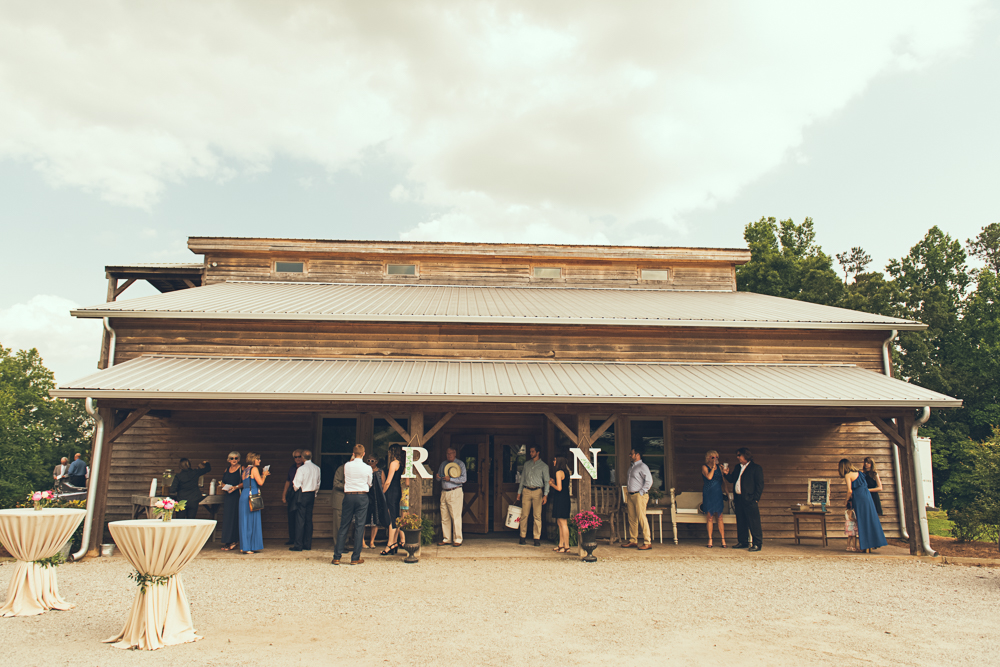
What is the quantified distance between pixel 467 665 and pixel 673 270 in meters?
12.4

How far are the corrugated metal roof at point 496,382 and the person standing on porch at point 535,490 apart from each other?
1419 mm

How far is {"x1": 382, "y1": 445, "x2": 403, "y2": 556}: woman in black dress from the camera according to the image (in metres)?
8.84

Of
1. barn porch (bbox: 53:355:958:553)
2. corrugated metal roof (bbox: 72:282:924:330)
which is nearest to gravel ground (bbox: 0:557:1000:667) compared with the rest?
barn porch (bbox: 53:355:958:553)

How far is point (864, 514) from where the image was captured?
31.3 ft

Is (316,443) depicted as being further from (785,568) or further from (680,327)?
(785,568)

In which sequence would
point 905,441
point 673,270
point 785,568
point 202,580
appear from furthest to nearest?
1. point 673,270
2. point 905,441
3. point 785,568
4. point 202,580

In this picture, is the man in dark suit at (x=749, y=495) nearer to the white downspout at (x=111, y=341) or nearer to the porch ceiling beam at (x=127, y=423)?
the porch ceiling beam at (x=127, y=423)

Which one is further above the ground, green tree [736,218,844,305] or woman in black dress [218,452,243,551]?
green tree [736,218,844,305]

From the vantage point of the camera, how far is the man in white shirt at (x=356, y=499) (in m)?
8.24

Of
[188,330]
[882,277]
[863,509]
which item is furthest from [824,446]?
[882,277]

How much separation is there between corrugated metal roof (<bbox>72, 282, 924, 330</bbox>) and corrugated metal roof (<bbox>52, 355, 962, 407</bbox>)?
2.64 feet

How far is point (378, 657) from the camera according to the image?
4.70m

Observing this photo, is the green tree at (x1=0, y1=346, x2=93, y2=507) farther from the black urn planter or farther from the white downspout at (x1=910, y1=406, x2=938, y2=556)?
the white downspout at (x1=910, y1=406, x2=938, y2=556)

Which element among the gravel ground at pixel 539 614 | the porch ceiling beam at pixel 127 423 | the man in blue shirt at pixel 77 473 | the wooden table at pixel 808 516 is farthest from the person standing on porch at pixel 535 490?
the man in blue shirt at pixel 77 473
